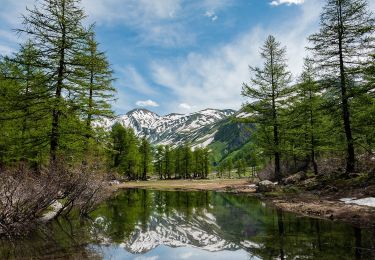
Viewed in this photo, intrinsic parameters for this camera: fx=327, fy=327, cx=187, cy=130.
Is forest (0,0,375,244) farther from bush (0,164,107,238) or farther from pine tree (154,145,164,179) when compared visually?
pine tree (154,145,164,179)

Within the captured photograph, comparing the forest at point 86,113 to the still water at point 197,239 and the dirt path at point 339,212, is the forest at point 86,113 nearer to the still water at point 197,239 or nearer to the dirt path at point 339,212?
the still water at point 197,239

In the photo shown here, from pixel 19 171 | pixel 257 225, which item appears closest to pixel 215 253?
pixel 257 225

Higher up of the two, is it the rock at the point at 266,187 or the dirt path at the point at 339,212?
the rock at the point at 266,187

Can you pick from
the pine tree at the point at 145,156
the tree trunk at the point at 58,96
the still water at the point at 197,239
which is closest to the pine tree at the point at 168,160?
the pine tree at the point at 145,156

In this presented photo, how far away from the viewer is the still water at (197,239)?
947cm

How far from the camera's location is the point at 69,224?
1429cm

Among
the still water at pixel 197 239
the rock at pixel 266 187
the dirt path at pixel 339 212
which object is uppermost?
the rock at pixel 266 187

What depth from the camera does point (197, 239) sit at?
12.2 metres

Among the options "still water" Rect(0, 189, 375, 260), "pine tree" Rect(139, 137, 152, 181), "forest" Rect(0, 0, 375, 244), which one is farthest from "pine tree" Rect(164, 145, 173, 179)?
"still water" Rect(0, 189, 375, 260)

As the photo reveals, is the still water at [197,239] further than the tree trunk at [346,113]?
No

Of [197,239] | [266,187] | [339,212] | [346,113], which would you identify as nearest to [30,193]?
[197,239]

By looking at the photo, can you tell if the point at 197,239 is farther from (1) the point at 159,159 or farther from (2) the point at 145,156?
(1) the point at 159,159

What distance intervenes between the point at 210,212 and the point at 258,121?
52.7 feet

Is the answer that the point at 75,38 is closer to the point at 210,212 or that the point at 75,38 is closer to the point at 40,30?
the point at 40,30
